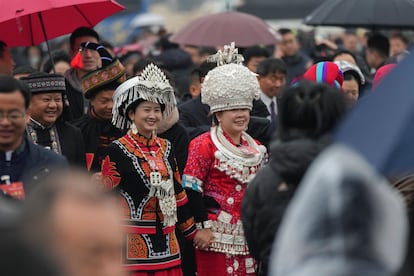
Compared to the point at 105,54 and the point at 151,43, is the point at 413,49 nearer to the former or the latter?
the point at 105,54

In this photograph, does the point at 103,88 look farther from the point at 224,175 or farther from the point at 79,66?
the point at 224,175

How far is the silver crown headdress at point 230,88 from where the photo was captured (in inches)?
290

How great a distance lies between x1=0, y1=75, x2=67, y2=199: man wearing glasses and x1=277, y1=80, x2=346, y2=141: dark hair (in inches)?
50.4

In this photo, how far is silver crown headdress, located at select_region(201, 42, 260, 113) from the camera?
738cm

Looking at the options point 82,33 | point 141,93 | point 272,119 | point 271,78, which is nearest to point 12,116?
point 141,93

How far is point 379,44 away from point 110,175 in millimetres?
6422

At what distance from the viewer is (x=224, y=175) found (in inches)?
284

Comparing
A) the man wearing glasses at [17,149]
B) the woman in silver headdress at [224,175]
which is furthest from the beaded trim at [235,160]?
the man wearing glasses at [17,149]

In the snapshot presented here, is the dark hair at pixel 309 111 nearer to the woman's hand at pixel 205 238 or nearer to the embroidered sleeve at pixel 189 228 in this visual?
the woman's hand at pixel 205 238

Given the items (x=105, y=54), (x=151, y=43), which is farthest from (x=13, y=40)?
(x=151, y=43)

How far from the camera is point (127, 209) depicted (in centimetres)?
713

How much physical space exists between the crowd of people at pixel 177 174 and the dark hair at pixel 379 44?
1.82 metres

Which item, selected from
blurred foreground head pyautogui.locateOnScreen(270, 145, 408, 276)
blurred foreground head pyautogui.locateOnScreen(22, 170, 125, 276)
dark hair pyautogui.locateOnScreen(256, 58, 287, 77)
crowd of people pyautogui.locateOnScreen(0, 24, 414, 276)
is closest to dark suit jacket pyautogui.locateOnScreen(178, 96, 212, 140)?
crowd of people pyautogui.locateOnScreen(0, 24, 414, 276)

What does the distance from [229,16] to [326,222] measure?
30.0 ft
